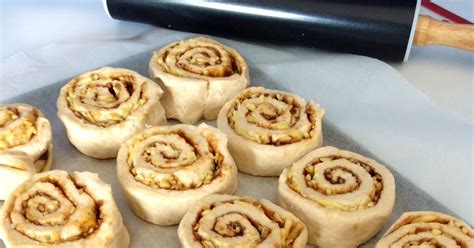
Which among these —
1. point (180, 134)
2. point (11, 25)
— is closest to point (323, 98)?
point (180, 134)

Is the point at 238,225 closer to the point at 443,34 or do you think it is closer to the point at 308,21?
the point at 308,21

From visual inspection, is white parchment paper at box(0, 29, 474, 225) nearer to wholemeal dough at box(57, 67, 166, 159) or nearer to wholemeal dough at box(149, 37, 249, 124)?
wholemeal dough at box(149, 37, 249, 124)

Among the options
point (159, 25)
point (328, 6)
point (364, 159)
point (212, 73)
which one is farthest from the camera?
point (159, 25)

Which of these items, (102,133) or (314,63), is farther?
(314,63)

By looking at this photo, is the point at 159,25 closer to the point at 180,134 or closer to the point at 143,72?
the point at 143,72

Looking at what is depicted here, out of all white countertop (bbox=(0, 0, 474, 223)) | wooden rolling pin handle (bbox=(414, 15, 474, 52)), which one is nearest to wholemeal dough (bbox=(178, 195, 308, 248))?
white countertop (bbox=(0, 0, 474, 223))

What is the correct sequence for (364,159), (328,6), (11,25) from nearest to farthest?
(364,159) < (328,6) < (11,25)

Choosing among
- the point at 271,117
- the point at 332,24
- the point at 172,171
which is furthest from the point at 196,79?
the point at 332,24

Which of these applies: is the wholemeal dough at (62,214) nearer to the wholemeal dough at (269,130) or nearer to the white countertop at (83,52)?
the wholemeal dough at (269,130)
